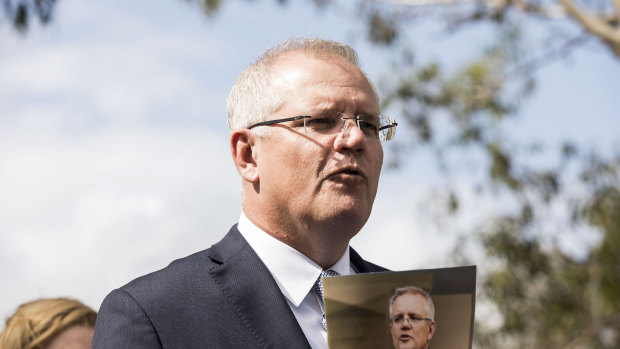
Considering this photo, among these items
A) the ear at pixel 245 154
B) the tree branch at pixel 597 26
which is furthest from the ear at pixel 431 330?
the tree branch at pixel 597 26

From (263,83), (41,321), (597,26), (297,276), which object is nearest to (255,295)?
(297,276)

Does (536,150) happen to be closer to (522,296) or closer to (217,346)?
(522,296)

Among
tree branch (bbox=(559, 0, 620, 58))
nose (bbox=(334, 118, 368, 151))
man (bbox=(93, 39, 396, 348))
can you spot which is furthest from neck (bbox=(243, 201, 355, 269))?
tree branch (bbox=(559, 0, 620, 58))

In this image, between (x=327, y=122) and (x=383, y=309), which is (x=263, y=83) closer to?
(x=327, y=122)

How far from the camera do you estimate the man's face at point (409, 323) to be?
2068 millimetres

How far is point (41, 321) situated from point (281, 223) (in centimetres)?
126

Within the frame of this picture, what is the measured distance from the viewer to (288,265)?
2561mm

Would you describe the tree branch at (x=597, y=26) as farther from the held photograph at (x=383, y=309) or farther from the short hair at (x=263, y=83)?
the held photograph at (x=383, y=309)

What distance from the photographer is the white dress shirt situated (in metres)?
2.47

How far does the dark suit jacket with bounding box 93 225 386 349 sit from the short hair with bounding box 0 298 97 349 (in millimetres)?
1002

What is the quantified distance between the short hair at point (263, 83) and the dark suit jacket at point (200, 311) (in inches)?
17.7

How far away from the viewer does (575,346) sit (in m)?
16.3

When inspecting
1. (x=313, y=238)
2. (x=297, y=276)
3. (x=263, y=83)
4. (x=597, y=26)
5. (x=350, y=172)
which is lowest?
(x=297, y=276)

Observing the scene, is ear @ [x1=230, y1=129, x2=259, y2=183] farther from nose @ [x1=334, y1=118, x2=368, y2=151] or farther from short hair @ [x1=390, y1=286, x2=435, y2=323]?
short hair @ [x1=390, y1=286, x2=435, y2=323]
